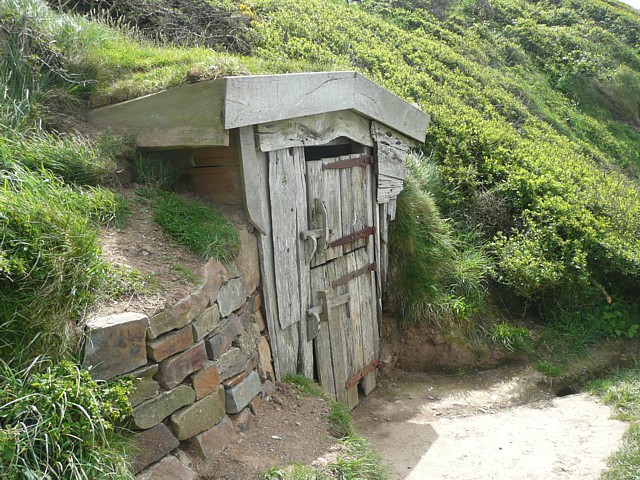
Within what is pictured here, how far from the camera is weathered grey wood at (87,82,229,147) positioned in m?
4.06

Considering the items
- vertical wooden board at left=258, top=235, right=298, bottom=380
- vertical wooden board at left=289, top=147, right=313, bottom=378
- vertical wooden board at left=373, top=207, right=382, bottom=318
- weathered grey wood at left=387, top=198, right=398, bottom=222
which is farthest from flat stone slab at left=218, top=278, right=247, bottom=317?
weathered grey wood at left=387, top=198, right=398, bottom=222

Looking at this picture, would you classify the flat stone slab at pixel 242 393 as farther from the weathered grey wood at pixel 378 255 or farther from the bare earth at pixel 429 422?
the weathered grey wood at pixel 378 255

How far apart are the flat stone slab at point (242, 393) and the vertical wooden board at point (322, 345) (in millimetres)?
1088

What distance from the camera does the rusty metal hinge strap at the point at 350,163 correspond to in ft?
17.4

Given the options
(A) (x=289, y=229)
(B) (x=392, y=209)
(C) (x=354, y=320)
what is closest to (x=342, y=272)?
(C) (x=354, y=320)

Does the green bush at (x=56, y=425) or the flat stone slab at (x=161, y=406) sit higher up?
the green bush at (x=56, y=425)

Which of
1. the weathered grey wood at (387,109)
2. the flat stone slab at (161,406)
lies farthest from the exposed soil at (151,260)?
the weathered grey wood at (387,109)

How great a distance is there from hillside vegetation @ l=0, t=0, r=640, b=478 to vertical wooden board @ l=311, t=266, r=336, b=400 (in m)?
1.52

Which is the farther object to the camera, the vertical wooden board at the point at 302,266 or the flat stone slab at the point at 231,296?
the vertical wooden board at the point at 302,266

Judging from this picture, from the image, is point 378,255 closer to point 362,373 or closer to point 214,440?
point 362,373

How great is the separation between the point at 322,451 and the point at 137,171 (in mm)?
2434

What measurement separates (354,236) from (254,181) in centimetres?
160

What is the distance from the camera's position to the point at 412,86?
32.6 feet

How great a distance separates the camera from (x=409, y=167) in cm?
738
